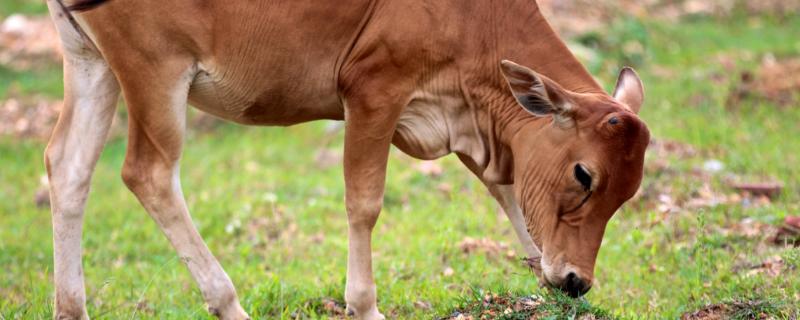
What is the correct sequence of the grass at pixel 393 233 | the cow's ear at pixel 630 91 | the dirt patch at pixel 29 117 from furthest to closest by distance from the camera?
the dirt patch at pixel 29 117
the grass at pixel 393 233
the cow's ear at pixel 630 91

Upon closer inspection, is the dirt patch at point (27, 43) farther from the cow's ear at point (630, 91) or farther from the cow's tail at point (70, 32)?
the cow's ear at point (630, 91)

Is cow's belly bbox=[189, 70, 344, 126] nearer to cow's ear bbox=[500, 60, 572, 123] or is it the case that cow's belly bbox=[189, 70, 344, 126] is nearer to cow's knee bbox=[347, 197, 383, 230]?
cow's knee bbox=[347, 197, 383, 230]

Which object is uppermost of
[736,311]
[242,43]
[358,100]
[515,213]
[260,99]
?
[242,43]

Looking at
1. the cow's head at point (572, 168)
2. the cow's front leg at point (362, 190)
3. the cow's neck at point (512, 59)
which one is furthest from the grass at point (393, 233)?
the cow's neck at point (512, 59)

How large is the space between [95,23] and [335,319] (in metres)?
1.85

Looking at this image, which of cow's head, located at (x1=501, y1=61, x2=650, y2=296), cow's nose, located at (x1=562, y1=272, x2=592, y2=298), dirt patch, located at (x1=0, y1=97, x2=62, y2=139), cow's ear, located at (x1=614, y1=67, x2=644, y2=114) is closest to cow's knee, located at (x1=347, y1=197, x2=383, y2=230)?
cow's head, located at (x1=501, y1=61, x2=650, y2=296)

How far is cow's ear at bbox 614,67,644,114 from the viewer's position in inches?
216

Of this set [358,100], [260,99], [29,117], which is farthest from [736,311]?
[29,117]

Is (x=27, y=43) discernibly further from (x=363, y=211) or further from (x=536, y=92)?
(x=536, y=92)

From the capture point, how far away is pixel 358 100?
207 inches

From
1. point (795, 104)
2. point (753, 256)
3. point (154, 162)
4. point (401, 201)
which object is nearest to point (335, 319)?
point (154, 162)

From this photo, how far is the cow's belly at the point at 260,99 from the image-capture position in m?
5.31

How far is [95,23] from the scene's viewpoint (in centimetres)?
512

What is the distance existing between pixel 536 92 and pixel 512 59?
1.31ft
